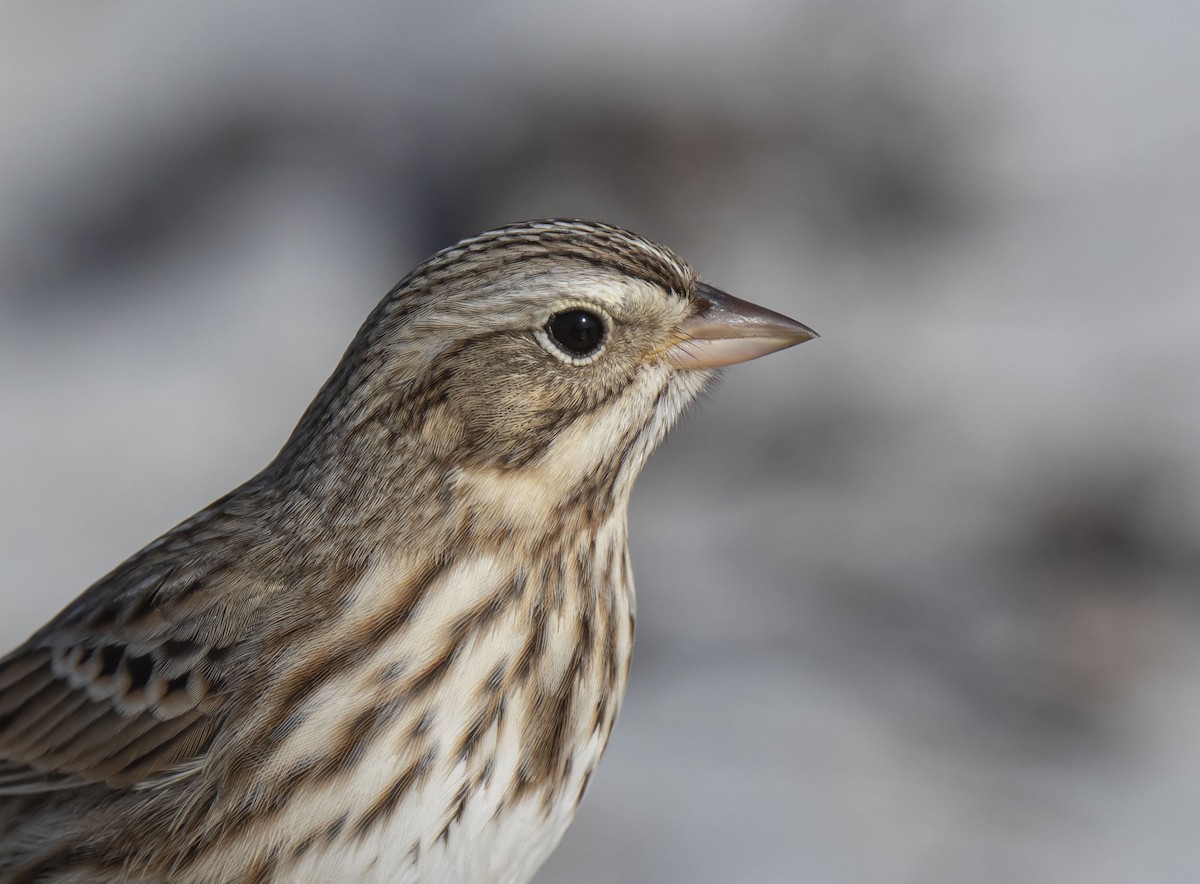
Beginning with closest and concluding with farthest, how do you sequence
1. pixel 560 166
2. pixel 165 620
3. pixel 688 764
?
pixel 165 620 < pixel 688 764 < pixel 560 166

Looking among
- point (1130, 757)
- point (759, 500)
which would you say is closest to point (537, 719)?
point (1130, 757)

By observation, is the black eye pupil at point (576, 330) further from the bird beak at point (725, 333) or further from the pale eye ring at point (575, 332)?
the bird beak at point (725, 333)

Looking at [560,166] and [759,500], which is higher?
[560,166]

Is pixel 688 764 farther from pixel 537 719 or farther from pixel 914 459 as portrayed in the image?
pixel 537 719

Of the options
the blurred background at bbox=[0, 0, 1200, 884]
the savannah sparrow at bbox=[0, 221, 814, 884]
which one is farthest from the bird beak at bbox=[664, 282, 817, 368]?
the blurred background at bbox=[0, 0, 1200, 884]

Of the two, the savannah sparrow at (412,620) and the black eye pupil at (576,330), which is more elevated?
the black eye pupil at (576,330)

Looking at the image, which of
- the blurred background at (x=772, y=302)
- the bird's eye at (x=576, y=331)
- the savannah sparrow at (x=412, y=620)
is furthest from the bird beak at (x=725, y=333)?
the blurred background at (x=772, y=302)

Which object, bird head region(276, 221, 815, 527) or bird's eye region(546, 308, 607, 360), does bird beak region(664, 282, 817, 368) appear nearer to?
bird head region(276, 221, 815, 527)
